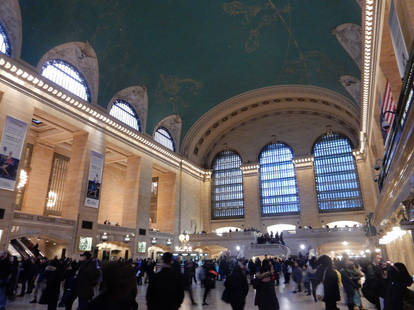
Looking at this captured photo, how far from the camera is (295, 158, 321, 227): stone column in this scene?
80.5 ft

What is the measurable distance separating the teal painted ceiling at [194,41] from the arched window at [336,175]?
252 inches

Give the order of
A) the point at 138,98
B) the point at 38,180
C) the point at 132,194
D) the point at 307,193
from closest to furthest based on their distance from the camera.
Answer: the point at 38,180 → the point at 132,194 → the point at 138,98 → the point at 307,193

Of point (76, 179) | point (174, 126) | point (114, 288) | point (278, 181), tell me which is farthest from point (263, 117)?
point (114, 288)

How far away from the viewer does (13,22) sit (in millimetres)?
13070

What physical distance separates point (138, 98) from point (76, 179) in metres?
7.22

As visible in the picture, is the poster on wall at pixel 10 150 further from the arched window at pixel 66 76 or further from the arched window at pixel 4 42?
the arched window at pixel 66 76

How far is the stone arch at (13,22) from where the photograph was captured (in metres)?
12.8

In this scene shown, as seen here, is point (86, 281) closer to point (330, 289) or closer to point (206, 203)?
point (330, 289)

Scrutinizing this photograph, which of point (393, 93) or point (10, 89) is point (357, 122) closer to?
point (393, 93)

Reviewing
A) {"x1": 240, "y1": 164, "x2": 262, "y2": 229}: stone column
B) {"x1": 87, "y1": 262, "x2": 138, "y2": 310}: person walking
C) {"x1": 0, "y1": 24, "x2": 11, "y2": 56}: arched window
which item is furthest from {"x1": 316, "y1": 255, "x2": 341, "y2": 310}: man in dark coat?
{"x1": 240, "y1": 164, "x2": 262, "y2": 229}: stone column

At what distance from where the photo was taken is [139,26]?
1650 centimetres

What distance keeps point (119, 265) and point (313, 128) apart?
26475mm

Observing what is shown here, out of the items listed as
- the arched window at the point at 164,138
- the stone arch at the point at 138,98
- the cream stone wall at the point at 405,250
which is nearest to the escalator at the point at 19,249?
the stone arch at the point at 138,98

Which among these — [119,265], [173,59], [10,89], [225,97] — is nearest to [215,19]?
[173,59]
